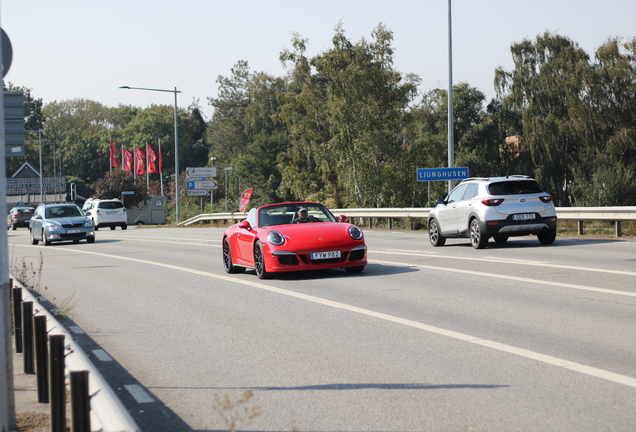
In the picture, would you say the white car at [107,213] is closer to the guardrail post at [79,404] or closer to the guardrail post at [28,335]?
the guardrail post at [28,335]

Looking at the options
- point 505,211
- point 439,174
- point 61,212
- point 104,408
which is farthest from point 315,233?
point 61,212

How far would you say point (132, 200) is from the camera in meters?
66.6

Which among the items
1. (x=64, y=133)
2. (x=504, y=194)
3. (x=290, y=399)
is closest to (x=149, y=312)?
(x=290, y=399)

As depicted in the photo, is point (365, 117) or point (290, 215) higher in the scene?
point (365, 117)

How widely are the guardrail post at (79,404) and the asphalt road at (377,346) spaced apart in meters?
0.73

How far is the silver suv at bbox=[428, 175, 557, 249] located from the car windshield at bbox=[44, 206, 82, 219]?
17584mm

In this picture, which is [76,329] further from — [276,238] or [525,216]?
[525,216]

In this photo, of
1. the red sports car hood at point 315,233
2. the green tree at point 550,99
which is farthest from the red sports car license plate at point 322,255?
the green tree at point 550,99

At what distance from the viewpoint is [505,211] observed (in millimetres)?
17484

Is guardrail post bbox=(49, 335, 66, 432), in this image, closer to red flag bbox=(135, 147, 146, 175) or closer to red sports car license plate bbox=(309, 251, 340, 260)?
red sports car license plate bbox=(309, 251, 340, 260)

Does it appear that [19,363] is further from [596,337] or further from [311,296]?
[596,337]

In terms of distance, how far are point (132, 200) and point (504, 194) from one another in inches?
2073

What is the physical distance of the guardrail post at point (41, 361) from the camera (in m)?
5.82

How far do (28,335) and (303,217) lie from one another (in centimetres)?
805
